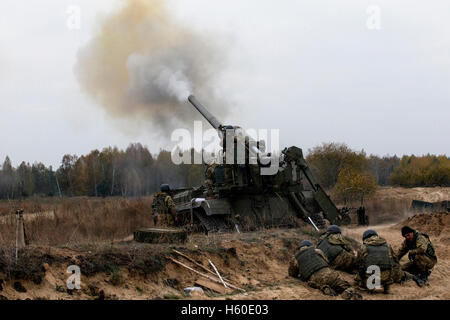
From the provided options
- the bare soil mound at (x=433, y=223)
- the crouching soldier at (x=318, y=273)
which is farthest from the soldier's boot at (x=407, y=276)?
the bare soil mound at (x=433, y=223)

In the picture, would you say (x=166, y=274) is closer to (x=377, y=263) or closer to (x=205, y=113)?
(x=377, y=263)

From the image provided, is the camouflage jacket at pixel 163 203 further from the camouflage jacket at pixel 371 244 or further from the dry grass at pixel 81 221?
the camouflage jacket at pixel 371 244

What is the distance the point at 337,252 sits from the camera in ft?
37.4

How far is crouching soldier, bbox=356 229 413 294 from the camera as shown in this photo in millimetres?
10281

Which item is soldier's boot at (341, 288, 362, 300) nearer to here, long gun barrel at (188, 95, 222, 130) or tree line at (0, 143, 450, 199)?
long gun barrel at (188, 95, 222, 130)

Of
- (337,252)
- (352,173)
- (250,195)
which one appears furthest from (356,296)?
(352,173)

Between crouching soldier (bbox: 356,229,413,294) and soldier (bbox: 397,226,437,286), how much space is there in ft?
3.04

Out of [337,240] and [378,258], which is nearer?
[378,258]

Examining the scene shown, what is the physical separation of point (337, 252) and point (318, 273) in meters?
1.47

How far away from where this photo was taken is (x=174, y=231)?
11.7m

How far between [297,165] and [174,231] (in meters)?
7.08

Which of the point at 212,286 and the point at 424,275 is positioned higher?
the point at 212,286

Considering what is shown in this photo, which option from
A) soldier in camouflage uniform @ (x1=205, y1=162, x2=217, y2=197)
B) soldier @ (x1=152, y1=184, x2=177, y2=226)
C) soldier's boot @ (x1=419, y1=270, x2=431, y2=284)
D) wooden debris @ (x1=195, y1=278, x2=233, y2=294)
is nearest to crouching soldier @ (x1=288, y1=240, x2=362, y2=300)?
wooden debris @ (x1=195, y1=278, x2=233, y2=294)

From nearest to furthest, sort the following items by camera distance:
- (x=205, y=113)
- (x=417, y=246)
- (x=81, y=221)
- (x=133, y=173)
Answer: (x=417, y=246), (x=81, y=221), (x=205, y=113), (x=133, y=173)
